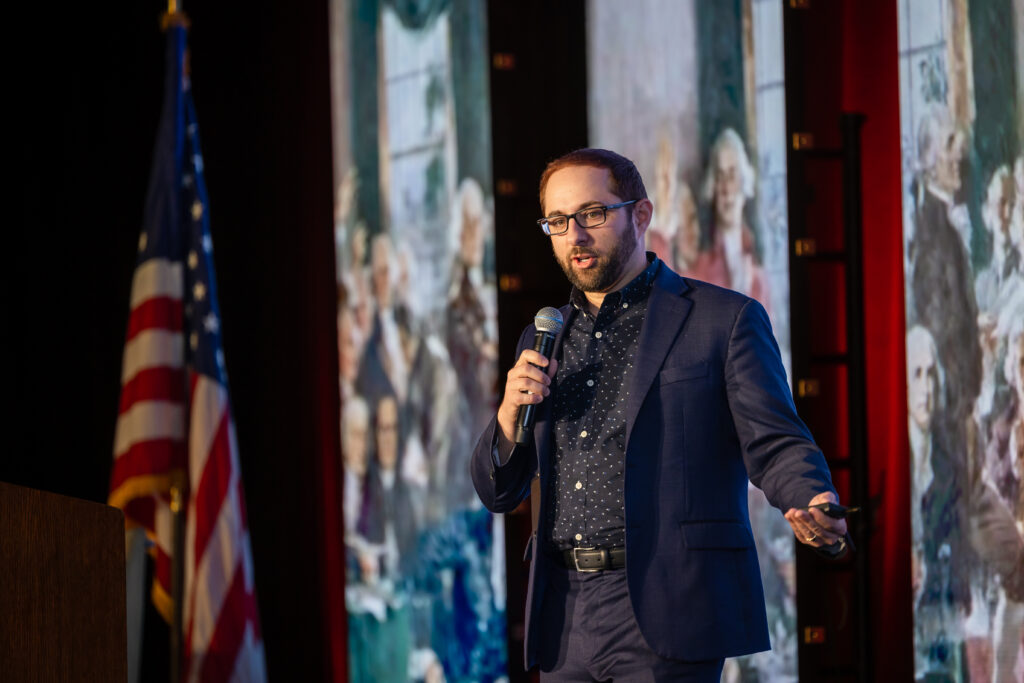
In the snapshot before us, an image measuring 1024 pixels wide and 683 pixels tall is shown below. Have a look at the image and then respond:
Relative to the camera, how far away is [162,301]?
199 inches

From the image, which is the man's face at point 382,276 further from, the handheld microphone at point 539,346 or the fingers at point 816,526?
the fingers at point 816,526

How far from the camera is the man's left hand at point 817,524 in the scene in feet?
6.55

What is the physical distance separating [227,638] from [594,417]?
2.99m

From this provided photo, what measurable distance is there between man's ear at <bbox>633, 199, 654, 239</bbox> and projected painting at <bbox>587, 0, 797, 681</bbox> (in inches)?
63.0

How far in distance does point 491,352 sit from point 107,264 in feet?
6.61

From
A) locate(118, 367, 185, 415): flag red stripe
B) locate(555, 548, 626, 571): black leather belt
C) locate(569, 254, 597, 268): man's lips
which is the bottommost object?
locate(555, 548, 626, 571): black leather belt

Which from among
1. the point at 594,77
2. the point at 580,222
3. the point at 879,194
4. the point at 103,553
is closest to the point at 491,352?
the point at 594,77

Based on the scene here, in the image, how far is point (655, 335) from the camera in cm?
238

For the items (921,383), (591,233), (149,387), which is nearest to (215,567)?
(149,387)

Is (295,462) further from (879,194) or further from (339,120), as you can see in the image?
(879,194)

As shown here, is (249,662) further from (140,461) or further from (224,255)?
(224,255)

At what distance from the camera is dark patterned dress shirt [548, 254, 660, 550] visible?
2.33m

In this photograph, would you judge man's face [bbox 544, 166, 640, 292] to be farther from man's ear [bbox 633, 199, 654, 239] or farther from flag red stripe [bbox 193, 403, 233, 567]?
flag red stripe [bbox 193, 403, 233, 567]

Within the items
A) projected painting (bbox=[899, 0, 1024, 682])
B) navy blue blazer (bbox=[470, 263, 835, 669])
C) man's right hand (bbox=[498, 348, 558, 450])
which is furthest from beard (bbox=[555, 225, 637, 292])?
projected painting (bbox=[899, 0, 1024, 682])
